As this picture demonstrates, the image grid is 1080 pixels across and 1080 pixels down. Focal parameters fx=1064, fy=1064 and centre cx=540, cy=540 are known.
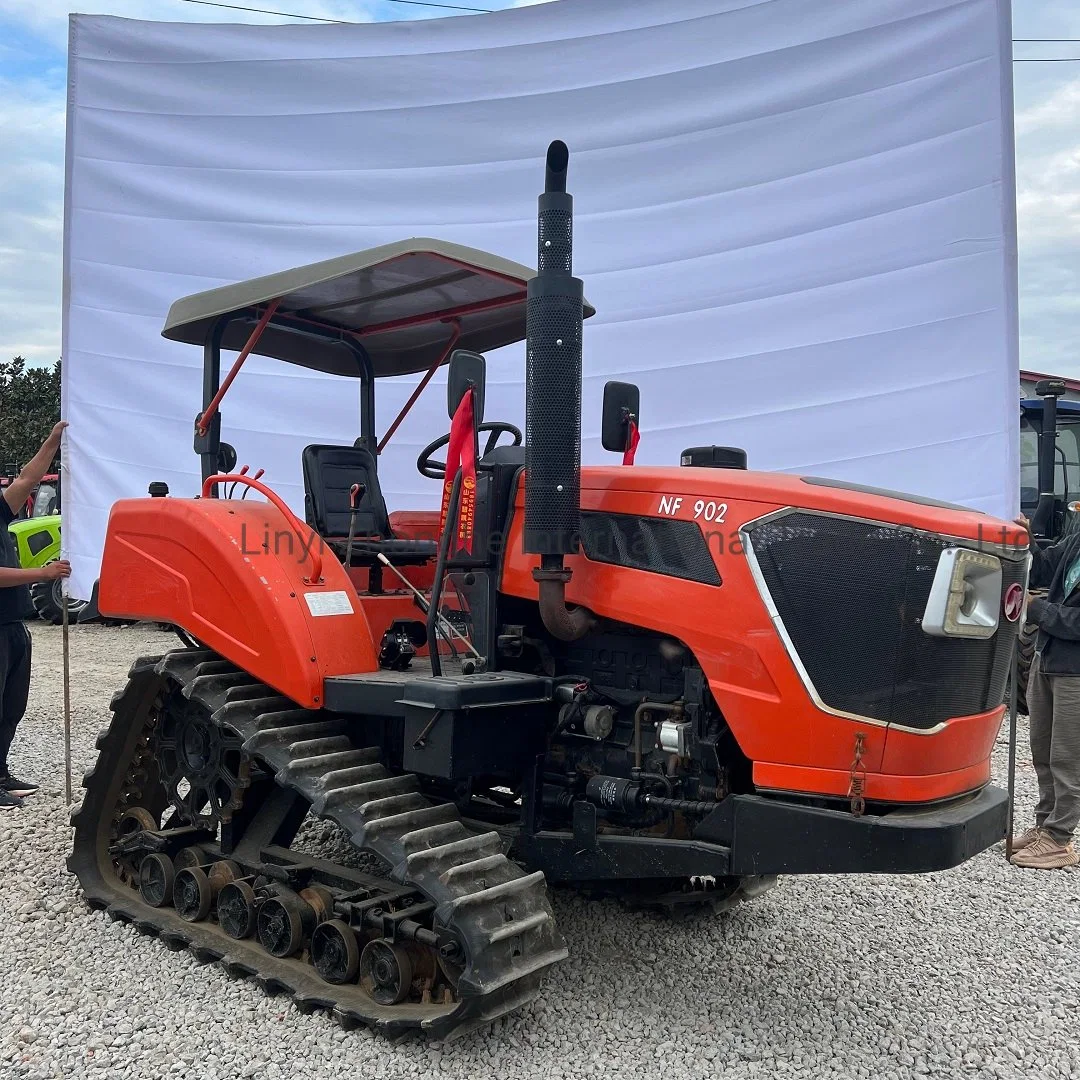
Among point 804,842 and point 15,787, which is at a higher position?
point 804,842

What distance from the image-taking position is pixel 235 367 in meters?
4.03

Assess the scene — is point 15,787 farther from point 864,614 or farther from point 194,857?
point 864,614

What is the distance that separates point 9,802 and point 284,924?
8.76ft

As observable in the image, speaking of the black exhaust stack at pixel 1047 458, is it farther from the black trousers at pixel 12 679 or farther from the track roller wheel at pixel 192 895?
the black trousers at pixel 12 679

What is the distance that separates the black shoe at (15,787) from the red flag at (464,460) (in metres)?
3.57

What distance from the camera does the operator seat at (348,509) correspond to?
4180mm

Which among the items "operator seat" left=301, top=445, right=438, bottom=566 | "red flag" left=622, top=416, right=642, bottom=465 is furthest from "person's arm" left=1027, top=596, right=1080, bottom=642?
"operator seat" left=301, top=445, right=438, bottom=566

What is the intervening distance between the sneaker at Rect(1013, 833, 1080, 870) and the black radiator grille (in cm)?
292

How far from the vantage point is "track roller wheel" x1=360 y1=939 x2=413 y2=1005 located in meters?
3.06

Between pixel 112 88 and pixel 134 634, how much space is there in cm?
715

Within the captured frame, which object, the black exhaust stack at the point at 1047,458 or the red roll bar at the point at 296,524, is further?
the black exhaust stack at the point at 1047,458

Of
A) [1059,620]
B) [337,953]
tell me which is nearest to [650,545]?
[337,953]

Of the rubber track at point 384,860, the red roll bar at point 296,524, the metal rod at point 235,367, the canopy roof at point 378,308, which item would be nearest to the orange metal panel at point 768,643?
the rubber track at point 384,860

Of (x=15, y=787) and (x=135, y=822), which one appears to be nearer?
(x=135, y=822)
